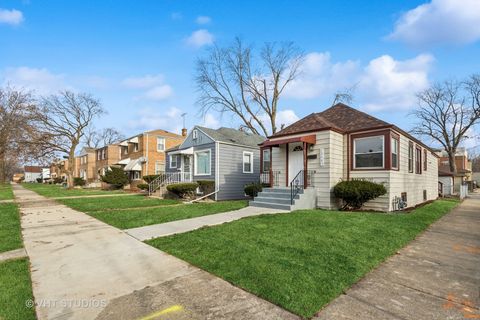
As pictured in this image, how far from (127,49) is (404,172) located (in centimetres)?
1526

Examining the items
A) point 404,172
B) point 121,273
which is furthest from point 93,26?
point 404,172

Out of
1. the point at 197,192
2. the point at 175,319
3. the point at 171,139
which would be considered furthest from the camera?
the point at 171,139

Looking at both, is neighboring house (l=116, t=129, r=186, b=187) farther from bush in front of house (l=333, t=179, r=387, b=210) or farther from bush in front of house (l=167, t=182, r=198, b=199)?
bush in front of house (l=333, t=179, r=387, b=210)

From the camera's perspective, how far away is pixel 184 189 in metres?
15.7

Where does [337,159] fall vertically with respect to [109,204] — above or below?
above

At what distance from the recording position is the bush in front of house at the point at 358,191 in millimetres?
10281

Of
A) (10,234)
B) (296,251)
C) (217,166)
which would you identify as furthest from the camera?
(217,166)

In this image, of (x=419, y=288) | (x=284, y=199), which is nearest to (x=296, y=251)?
(x=419, y=288)

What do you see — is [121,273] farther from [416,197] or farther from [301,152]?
[416,197]

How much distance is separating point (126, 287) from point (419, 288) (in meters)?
4.11

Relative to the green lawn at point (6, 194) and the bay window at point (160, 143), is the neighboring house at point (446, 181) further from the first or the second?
the green lawn at point (6, 194)

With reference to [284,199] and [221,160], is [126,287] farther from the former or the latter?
[221,160]

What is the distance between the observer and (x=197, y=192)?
1692 cm

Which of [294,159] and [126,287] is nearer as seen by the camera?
[126,287]
